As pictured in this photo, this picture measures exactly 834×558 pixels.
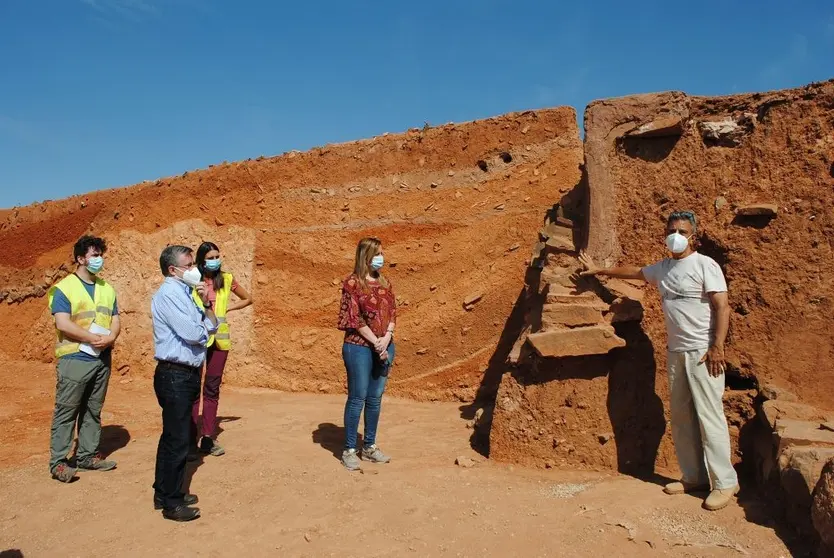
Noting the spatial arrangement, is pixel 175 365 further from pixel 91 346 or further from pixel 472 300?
pixel 472 300

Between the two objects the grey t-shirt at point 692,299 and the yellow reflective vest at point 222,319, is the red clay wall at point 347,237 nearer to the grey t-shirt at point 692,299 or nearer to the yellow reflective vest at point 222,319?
the yellow reflective vest at point 222,319

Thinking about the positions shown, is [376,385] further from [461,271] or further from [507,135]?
[507,135]

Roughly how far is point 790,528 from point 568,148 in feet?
19.4

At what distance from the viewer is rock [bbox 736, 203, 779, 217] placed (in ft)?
15.6

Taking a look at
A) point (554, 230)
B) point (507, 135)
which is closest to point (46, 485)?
point (554, 230)

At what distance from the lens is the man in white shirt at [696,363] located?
3.90 meters

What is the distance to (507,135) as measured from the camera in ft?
28.8

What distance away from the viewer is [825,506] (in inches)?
121

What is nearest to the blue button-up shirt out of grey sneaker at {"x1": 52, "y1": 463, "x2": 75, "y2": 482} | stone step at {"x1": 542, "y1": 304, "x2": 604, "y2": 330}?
grey sneaker at {"x1": 52, "y1": 463, "x2": 75, "y2": 482}

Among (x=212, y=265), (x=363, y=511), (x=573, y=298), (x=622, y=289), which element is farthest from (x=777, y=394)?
(x=212, y=265)

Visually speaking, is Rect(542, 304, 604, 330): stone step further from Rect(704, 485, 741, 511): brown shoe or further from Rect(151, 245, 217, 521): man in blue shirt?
Rect(151, 245, 217, 521): man in blue shirt

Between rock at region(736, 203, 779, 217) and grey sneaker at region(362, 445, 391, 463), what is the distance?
135 inches

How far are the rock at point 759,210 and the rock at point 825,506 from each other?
7.27 ft

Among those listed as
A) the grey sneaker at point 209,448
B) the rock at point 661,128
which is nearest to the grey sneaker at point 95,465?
the grey sneaker at point 209,448
